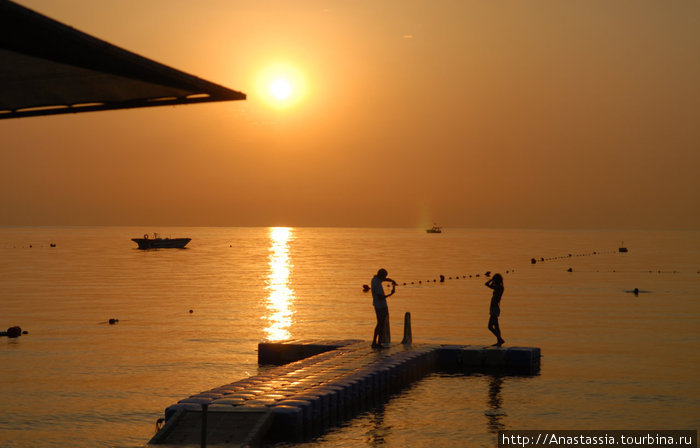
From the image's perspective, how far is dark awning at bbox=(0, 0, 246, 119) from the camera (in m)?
6.71

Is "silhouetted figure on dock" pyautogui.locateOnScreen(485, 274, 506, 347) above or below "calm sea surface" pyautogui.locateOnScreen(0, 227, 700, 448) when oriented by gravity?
above

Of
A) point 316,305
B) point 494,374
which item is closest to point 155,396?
point 494,374

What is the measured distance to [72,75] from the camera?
8.09m

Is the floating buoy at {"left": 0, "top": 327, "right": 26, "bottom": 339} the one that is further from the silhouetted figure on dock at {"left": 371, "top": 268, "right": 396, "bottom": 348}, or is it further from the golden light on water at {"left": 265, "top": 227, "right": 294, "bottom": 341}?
the silhouetted figure on dock at {"left": 371, "top": 268, "right": 396, "bottom": 348}

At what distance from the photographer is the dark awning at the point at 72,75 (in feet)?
22.0

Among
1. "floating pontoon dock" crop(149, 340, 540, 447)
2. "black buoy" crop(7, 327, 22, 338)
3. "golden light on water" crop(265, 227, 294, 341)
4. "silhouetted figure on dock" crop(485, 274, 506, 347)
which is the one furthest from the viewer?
"golden light on water" crop(265, 227, 294, 341)

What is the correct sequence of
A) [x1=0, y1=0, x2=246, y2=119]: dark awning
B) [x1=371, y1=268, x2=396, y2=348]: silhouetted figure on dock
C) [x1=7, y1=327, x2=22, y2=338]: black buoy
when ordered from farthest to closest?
[x1=7, y1=327, x2=22, y2=338]: black buoy < [x1=371, y1=268, x2=396, y2=348]: silhouetted figure on dock < [x1=0, y1=0, x2=246, y2=119]: dark awning

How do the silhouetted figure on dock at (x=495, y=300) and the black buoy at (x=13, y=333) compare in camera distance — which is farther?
the black buoy at (x=13, y=333)

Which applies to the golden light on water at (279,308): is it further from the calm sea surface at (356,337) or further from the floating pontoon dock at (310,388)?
the floating pontoon dock at (310,388)

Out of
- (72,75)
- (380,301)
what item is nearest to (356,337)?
(380,301)

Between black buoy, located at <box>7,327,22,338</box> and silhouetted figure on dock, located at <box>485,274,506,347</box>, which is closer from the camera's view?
silhouetted figure on dock, located at <box>485,274,506,347</box>

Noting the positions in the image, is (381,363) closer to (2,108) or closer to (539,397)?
(539,397)

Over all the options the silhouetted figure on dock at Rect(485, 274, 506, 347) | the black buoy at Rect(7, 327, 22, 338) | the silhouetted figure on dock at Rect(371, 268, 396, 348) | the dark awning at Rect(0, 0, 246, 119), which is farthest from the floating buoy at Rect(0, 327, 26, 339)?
the dark awning at Rect(0, 0, 246, 119)

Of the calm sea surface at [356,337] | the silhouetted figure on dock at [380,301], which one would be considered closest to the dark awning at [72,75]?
the calm sea surface at [356,337]
